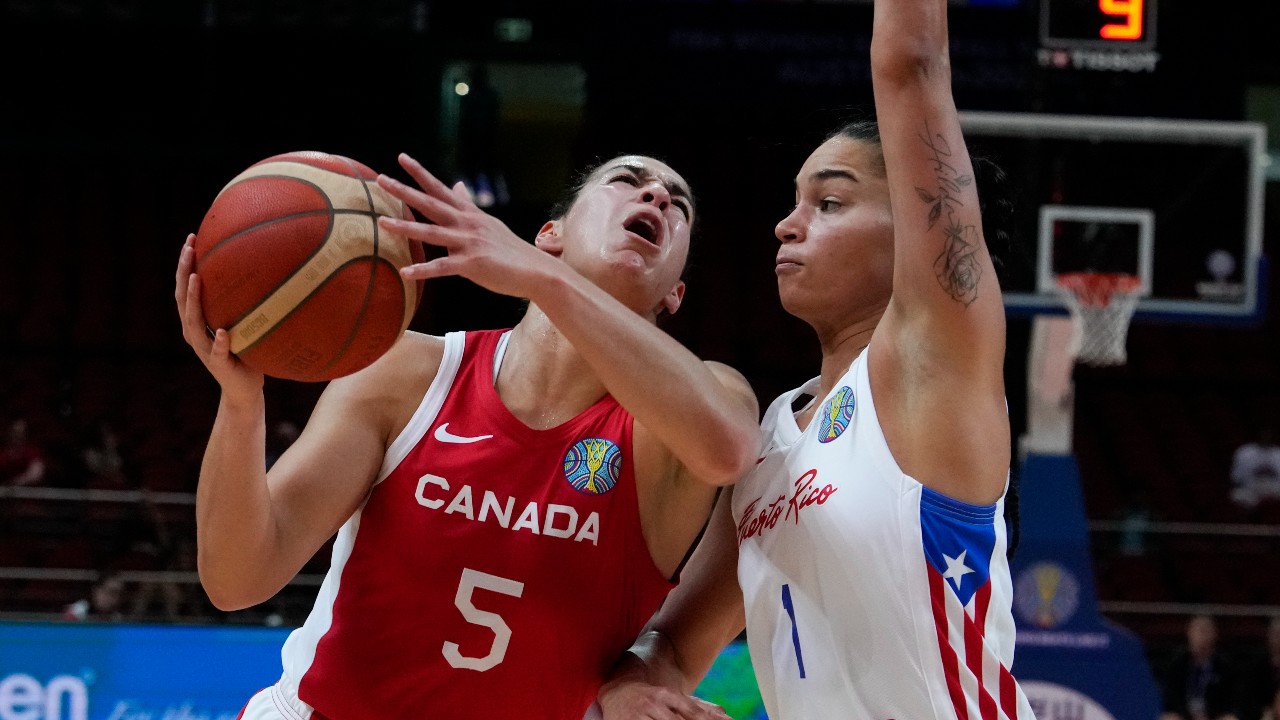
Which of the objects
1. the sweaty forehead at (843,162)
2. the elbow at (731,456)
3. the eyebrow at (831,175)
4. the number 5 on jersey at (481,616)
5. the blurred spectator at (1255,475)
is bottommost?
the blurred spectator at (1255,475)

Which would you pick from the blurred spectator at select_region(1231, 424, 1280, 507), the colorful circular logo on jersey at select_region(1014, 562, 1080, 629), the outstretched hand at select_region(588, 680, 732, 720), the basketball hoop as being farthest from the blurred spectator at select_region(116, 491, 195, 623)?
the blurred spectator at select_region(1231, 424, 1280, 507)

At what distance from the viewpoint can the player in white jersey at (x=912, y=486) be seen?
202cm

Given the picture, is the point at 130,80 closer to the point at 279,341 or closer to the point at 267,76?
the point at 267,76

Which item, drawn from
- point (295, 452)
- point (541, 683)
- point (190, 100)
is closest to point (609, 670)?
point (541, 683)

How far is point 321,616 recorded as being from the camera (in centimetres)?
270

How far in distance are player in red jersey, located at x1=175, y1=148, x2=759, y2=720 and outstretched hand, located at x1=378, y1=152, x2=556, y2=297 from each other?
0.51 metres

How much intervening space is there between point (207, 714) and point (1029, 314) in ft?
14.8

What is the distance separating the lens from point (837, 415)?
2252 mm

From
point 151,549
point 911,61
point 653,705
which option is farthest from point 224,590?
point 151,549

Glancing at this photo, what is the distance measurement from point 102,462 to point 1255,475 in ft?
31.4

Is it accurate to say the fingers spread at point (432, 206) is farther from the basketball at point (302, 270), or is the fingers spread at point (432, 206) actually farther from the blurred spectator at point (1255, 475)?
the blurred spectator at point (1255, 475)

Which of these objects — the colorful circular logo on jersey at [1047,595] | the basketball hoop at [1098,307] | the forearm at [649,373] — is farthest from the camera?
the colorful circular logo on jersey at [1047,595]

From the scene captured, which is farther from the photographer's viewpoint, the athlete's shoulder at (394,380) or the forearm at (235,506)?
the athlete's shoulder at (394,380)

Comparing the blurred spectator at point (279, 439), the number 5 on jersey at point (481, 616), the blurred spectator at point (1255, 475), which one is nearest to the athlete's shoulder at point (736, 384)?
the number 5 on jersey at point (481, 616)
